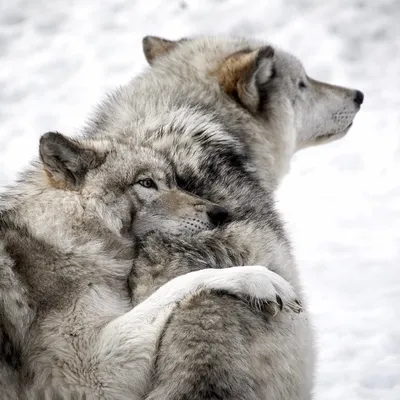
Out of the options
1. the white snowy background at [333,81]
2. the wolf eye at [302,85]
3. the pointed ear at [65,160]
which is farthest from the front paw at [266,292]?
the wolf eye at [302,85]

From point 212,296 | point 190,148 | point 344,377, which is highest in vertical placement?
point 190,148

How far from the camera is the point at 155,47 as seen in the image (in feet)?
19.3

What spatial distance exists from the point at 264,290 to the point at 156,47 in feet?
A: 7.49

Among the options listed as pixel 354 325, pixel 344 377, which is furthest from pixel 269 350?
pixel 354 325

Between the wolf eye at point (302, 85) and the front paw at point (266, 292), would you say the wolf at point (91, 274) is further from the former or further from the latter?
the wolf eye at point (302, 85)

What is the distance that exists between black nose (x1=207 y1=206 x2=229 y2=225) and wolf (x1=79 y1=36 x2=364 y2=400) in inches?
1.6

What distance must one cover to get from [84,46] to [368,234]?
3487mm

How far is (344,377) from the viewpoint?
5418mm

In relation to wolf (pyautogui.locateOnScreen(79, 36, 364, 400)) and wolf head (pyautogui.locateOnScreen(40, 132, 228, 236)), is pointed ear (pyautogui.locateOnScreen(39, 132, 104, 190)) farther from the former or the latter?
wolf (pyautogui.locateOnScreen(79, 36, 364, 400))

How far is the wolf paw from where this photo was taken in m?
4.05

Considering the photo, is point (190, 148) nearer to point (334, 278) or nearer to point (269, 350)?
point (269, 350)

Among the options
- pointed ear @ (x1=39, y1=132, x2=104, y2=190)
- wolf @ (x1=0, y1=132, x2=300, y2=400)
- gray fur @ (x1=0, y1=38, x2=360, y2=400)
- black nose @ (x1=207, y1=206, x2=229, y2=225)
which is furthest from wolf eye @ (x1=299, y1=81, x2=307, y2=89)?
pointed ear @ (x1=39, y1=132, x2=104, y2=190)

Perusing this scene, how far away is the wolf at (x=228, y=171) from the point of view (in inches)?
153

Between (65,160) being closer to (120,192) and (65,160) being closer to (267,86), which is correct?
(120,192)
